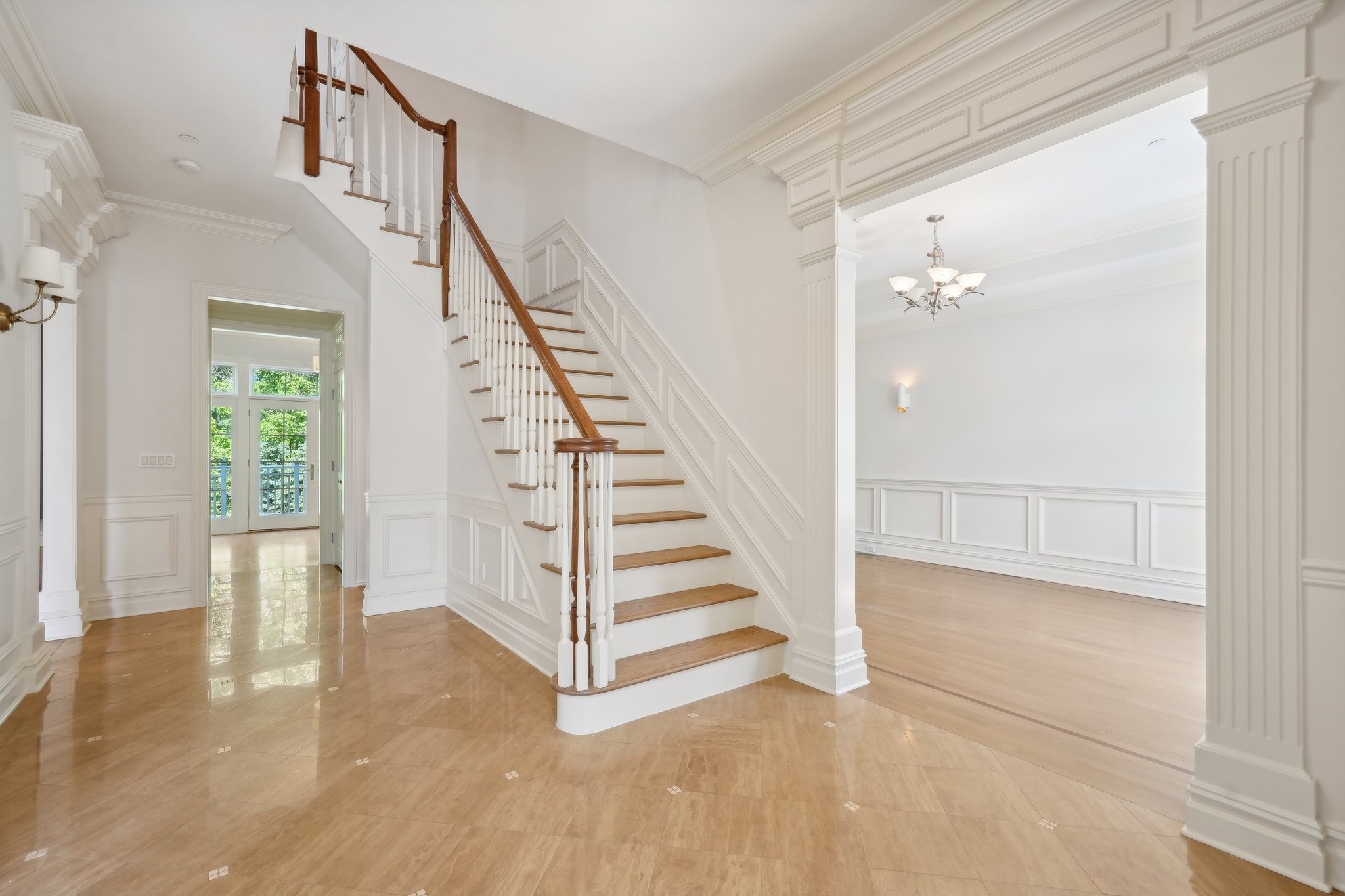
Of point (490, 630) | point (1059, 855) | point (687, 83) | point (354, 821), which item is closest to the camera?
point (1059, 855)

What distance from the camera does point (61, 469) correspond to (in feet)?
13.1

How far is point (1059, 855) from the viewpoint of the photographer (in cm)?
183

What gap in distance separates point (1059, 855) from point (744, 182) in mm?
3353

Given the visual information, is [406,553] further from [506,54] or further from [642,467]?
[506,54]

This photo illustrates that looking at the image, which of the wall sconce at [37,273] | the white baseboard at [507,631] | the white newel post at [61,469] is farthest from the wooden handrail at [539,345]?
the white newel post at [61,469]

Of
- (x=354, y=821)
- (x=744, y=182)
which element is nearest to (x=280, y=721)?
(x=354, y=821)

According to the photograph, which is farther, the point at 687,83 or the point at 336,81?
the point at 336,81

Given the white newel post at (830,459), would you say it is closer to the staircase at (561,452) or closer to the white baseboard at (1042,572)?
the staircase at (561,452)

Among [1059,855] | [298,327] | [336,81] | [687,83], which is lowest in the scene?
[1059,855]

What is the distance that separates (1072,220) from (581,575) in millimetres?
4865

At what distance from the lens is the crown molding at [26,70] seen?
8.39 ft

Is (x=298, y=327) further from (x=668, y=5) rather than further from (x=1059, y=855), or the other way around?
(x=1059, y=855)

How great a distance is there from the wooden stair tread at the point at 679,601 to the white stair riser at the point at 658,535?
0.33 meters

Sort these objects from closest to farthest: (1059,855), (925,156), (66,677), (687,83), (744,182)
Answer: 1. (1059,855)
2. (925,156)
3. (687,83)
4. (66,677)
5. (744,182)
